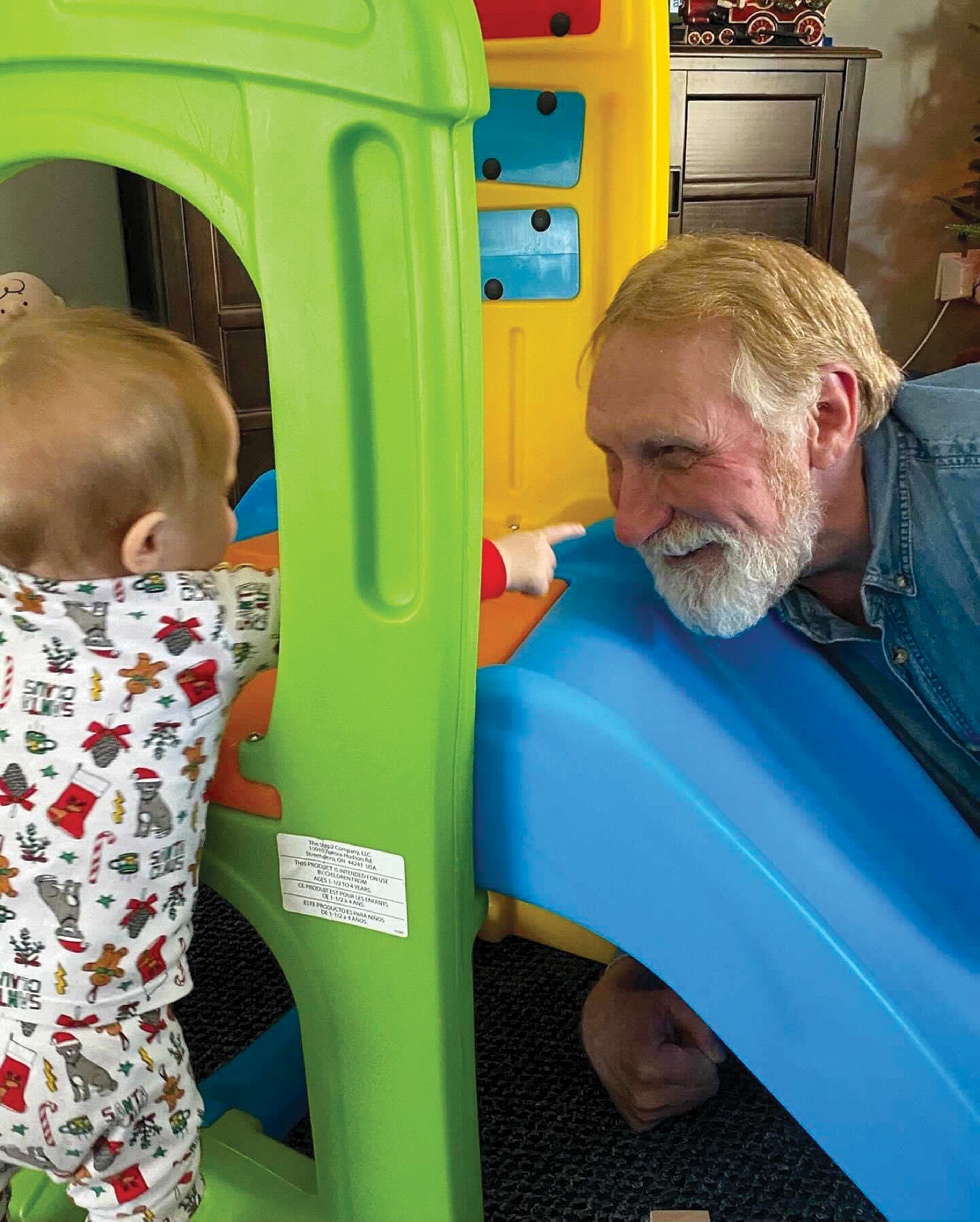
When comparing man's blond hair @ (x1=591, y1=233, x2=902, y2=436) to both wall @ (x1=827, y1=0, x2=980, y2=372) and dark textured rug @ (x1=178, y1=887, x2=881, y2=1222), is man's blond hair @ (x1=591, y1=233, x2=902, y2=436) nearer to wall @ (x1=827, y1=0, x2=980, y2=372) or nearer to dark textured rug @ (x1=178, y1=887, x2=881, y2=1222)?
dark textured rug @ (x1=178, y1=887, x2=881, y2=1222)

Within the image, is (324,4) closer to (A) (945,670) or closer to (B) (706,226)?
(A) (945,670)

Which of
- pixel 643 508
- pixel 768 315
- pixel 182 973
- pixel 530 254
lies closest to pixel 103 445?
pixel 182 973

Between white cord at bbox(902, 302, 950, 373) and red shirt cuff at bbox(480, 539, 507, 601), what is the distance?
318cm

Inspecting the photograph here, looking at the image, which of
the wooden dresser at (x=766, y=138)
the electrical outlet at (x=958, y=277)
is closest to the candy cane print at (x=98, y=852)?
the wooden dresser at (x=766, y=138)

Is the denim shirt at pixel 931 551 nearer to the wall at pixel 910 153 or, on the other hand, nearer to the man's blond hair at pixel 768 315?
the man's blond hair at pixel 768 315

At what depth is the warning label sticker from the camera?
33.1 inches

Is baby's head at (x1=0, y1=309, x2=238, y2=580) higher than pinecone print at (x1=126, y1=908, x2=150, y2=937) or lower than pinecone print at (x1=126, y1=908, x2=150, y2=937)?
higher

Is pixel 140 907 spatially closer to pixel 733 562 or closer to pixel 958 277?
pixel 733 562

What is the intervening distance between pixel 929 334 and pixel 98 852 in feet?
12.0

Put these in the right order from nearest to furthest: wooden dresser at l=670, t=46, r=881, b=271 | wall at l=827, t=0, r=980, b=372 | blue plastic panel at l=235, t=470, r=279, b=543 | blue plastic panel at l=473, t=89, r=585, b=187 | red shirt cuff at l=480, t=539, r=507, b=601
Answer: red shirt cuff at l=480, t=539, r=507, b=601
blue plastic panel at l=473, t=89, r=585, b=187
blue plastic panel at l=235, t=470, r=279, b=543
wooden dresser at l=670, t=46, r=881, b=271
wall at l=827, t=0, r=980, b=372

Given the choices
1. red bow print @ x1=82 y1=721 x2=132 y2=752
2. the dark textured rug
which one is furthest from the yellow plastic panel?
red bow print @ x1=82 y1=721 x2=132 y2=752

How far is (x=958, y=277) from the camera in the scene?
3535 mm

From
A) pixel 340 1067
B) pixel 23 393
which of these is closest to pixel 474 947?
pixel 340 1067

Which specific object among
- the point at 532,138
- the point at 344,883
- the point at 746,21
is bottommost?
the point at 344,883
